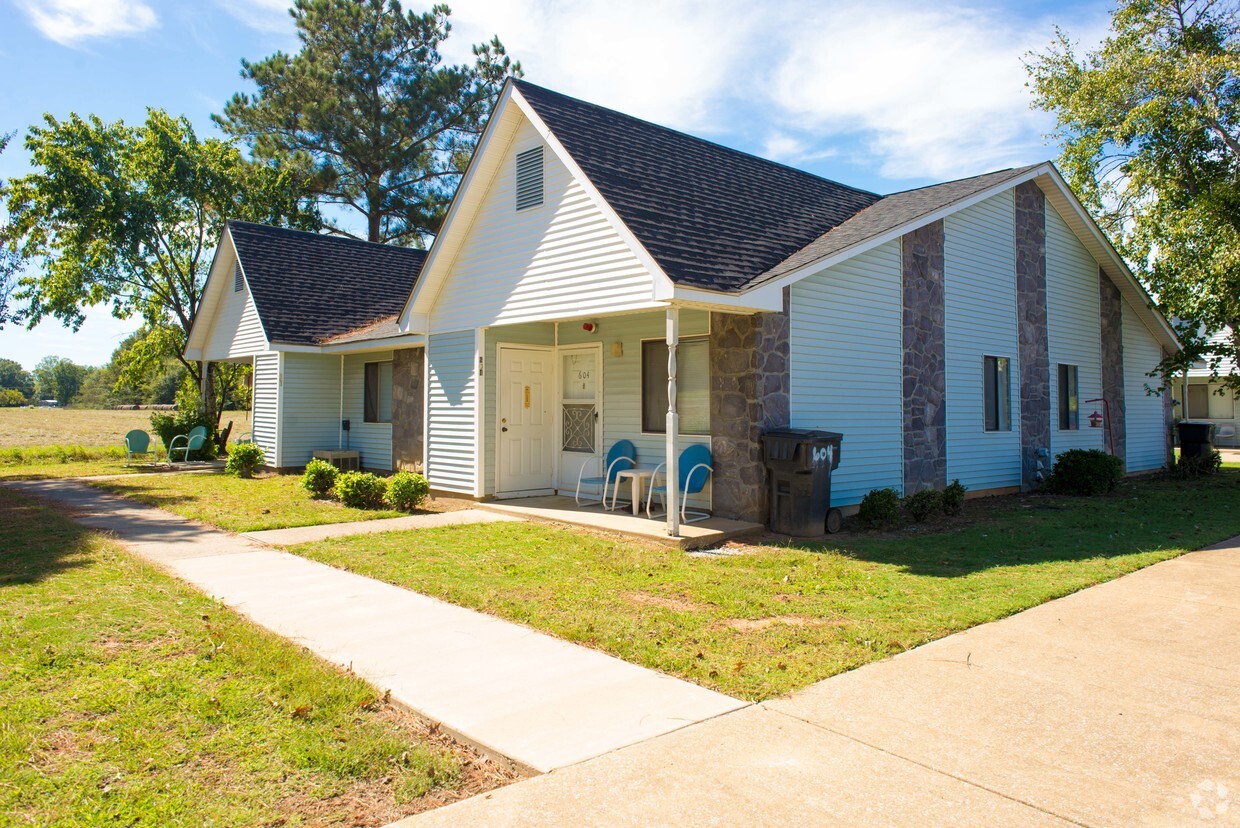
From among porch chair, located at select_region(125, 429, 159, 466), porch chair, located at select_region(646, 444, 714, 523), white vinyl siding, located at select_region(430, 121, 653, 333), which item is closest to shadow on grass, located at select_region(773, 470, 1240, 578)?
porch chair, located at select_region(646, 444, 714, 523)

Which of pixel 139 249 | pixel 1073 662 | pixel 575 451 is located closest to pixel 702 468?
pixel 575 451

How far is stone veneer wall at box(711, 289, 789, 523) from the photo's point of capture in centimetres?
977

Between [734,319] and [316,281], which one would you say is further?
[316,281]

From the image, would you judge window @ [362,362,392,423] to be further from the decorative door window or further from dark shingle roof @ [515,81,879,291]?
dark shingle roof @ [515,81,879,291]

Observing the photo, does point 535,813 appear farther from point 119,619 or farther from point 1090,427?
point 1090,427

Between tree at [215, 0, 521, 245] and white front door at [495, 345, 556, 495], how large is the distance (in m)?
20.5

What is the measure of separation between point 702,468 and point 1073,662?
223 inches

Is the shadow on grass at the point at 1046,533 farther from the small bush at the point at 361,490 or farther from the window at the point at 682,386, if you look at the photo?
the small bush at the point at 361,490

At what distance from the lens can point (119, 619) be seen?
19.4 ft

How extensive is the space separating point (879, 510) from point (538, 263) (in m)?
5.64

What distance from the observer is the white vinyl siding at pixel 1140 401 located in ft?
56.2

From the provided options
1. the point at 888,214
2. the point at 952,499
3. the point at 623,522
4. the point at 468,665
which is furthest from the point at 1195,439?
the point at 468,665

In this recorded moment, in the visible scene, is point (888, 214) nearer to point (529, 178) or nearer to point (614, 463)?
point (529, 178)

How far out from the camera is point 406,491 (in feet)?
39.3
